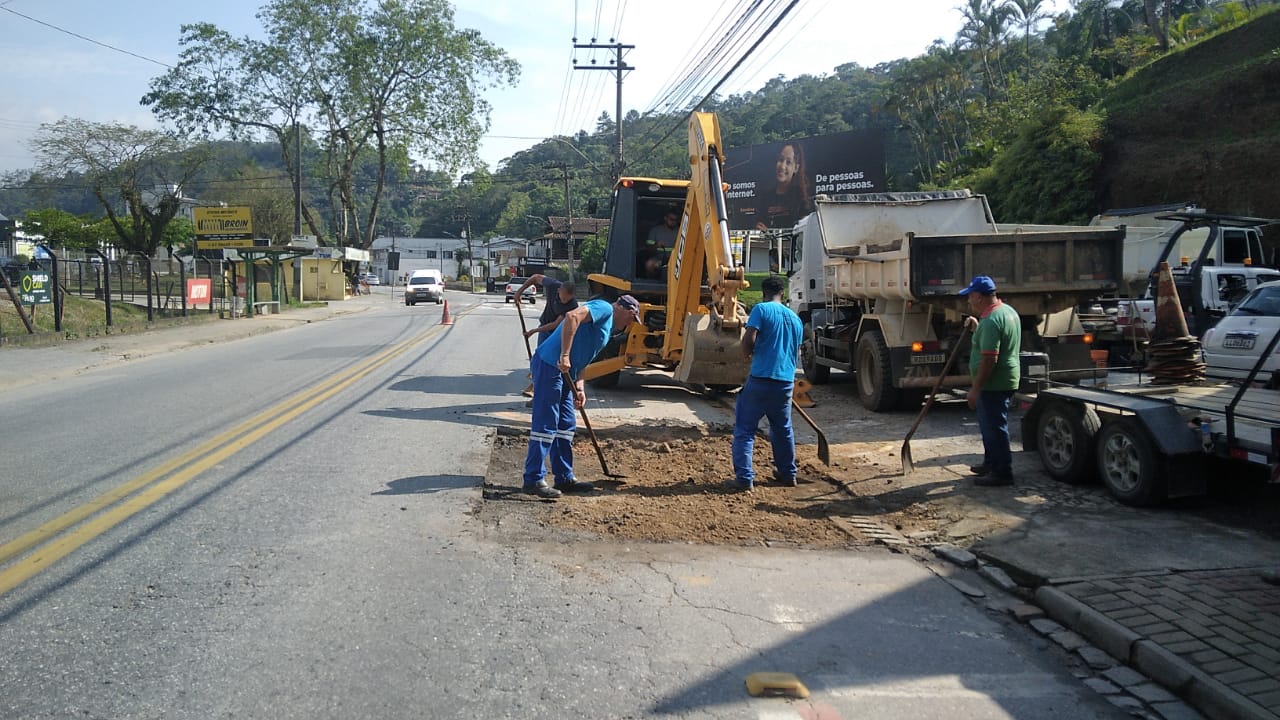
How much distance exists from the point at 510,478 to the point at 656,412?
4.40 m

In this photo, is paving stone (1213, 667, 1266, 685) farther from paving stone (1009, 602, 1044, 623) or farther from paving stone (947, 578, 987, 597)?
paving stone (947, 578, 987, 597)

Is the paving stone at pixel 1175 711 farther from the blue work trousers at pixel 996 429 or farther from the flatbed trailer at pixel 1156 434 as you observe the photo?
the blue work trousers at pixel 996 429

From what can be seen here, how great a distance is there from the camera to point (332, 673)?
12.7 ft

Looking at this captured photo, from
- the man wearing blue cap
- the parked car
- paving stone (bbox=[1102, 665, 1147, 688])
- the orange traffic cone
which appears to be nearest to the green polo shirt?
the man wearing blue cap

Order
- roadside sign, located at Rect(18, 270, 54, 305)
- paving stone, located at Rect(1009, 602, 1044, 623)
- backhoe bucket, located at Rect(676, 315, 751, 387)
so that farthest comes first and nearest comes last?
roadside sign, located at Rect(18, 270, 54, 305) → backhoe bucket, located at Rect(676, 315, 751, 387) → paving stone, located at Rect(1009, 602, 1044, 623)

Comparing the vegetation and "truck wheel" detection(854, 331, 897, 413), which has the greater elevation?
the vegetation

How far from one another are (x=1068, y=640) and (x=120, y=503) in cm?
590

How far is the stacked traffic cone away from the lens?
8195 millimetres

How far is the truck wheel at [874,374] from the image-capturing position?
1180 centimetres

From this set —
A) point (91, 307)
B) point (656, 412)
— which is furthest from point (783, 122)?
point (656, 412)

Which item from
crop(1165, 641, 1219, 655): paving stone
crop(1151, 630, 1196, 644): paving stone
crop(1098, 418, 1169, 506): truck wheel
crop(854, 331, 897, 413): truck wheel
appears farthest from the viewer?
crop(854, 331, 897, 413): truck wheel

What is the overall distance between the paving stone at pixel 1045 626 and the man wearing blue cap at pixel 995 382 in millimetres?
2894

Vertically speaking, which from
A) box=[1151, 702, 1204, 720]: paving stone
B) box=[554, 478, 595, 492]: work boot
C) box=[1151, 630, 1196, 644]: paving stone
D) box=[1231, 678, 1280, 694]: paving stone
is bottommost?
box=[1151, 702, 1204, 720]: paving stone

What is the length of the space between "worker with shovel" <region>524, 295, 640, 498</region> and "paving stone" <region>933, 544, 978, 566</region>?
2.70 metres
